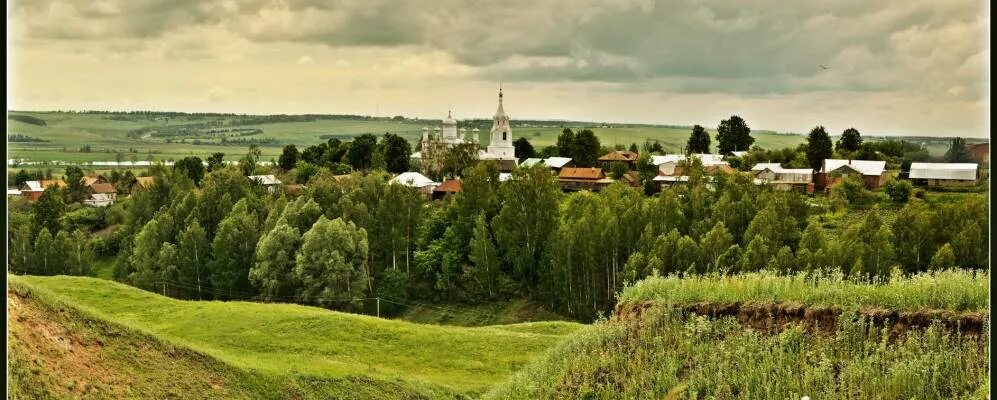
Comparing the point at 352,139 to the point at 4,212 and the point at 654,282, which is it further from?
the point at 4,212

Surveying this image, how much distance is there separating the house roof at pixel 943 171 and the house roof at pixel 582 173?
6385 millimetres

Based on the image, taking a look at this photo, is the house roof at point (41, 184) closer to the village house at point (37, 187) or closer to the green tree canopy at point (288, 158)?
the village house at point (37, 187)

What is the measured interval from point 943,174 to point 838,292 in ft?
5.84

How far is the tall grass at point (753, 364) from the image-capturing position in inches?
129

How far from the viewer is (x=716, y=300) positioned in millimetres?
4207

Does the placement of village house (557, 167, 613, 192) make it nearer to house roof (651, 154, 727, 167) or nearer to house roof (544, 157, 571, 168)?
house roof (544, 157, 571, 168)

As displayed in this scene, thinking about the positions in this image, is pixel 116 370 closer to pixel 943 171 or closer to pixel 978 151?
pixel 978 151

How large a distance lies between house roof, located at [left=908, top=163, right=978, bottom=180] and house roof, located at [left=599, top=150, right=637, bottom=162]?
5979 millimetres

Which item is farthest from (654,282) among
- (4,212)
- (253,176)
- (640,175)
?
(253,176)

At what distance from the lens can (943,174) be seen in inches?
205

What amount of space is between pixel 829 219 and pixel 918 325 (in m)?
4.56

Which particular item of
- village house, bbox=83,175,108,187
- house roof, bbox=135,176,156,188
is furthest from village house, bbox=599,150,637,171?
village house, bbox=83,175,108,187

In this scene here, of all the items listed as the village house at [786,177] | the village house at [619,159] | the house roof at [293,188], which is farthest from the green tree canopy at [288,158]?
the village house at [786,177]

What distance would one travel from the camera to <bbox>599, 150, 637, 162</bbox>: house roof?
11867 mm
